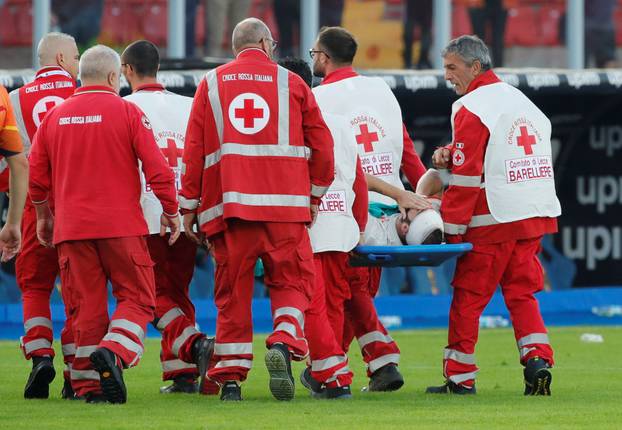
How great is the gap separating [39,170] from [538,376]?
9.92ft

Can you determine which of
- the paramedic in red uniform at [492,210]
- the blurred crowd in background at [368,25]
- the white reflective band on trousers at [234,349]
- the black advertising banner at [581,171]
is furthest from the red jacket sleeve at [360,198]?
the black advertising banner at [581,171]

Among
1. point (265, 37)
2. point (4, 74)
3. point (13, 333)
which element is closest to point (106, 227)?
point (265, 37)

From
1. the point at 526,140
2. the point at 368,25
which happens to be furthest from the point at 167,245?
the point at 368,25

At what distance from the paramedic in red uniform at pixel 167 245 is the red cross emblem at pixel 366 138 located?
3.36ft

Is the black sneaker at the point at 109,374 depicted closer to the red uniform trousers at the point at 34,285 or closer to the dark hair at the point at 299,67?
the red uniform trousers at the point at 34,285

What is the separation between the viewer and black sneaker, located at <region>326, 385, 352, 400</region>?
9727 millimetres

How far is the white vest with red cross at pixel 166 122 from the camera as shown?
401 inches

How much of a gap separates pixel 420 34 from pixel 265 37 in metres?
8.04

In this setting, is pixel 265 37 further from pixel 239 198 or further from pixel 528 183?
pixel 528 183

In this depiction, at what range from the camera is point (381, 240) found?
1030 centimetres

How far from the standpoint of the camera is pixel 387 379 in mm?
10414

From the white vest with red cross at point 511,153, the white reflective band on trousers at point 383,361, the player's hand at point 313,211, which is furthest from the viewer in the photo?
the white reflective band on trousers at point 383,361

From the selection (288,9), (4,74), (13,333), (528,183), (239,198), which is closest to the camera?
(239,198)

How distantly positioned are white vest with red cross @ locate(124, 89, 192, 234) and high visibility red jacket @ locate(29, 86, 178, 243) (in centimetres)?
84
